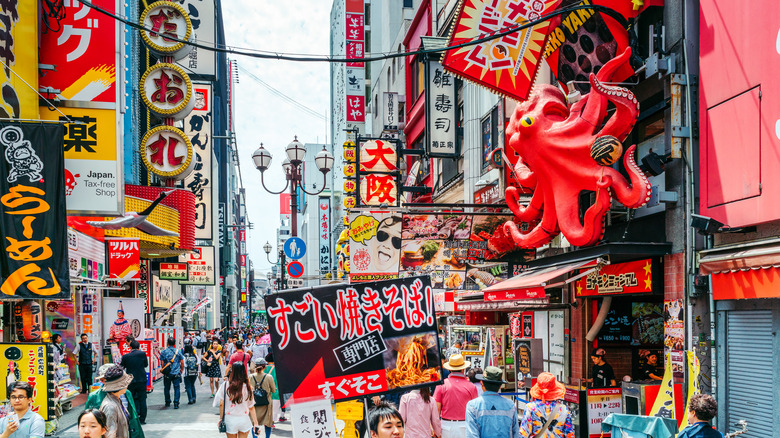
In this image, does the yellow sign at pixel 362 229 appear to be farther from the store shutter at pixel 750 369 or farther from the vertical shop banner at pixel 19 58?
the store shutter at pixel 750 369

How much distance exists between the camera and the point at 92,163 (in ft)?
41.0

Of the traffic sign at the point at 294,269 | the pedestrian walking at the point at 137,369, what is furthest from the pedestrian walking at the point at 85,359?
the traffic sign at the point at 294,269

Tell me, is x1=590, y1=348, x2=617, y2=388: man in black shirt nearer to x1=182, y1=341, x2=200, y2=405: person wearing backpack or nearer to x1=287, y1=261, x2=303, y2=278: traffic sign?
x1=287, y1=261, x2=303, y2=278: traffic sign

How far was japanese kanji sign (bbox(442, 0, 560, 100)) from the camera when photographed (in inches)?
465

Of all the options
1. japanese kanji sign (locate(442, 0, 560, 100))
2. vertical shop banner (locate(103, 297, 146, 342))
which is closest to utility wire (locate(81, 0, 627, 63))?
japanese kanji sign (locate(442, 0, 560, 100))

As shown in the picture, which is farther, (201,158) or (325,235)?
(325,235)

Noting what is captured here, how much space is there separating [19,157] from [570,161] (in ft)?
28.6

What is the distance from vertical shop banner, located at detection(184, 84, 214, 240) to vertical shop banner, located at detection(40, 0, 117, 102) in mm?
18499

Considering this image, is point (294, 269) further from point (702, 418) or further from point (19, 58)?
point (702, 418)

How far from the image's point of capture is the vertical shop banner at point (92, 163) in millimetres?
12320

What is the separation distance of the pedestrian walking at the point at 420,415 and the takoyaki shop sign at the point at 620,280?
4.29 m

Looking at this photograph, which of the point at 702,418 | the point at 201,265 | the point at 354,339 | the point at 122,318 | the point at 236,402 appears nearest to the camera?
the point at 702,418

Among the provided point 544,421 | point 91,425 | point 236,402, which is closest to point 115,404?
point 91,425

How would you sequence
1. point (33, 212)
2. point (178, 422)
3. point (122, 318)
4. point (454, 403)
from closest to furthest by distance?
point (454, 403) < point (33, 212) < point (178, 422) < point (122, 318)
